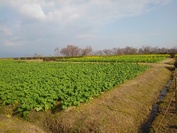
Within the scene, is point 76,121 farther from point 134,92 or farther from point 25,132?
point 134,92

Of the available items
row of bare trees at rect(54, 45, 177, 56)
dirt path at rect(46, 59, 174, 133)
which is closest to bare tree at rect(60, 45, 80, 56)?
row of bare trees at rect(54, 45, 177, 56)

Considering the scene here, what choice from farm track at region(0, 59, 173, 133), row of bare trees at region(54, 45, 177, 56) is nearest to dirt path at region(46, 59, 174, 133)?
farm track at region(0, 59, 173, 133)

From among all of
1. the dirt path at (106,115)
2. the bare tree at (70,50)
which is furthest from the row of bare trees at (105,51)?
the dirt path at (106,115)

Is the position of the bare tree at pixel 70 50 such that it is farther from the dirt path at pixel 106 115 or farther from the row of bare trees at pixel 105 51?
the dirt path at pixel 106 115

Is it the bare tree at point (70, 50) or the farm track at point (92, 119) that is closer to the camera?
the farm track at point (92, 119)

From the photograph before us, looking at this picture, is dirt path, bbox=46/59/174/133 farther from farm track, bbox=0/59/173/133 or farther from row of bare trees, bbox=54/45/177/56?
row of bare trees, bbox=54/45/177/56

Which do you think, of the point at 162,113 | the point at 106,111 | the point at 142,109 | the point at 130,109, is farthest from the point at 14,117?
the point at 162,113

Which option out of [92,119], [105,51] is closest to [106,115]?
[92,119]

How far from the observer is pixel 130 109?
34.4 ft

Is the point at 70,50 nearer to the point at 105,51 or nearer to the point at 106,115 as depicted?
the point at 105,51

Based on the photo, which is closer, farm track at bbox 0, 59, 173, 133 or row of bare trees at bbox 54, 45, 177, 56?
farm track at bbox 0, 59, 173, 133

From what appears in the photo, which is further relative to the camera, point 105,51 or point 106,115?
point 105,51

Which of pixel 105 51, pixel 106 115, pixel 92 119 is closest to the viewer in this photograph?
pixel 92 119

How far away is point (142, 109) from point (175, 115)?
175 cm
